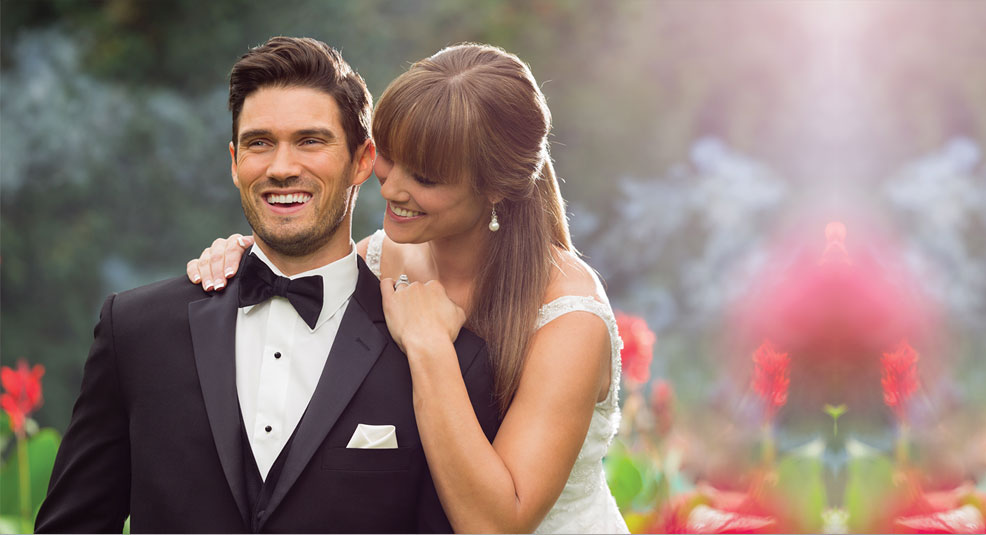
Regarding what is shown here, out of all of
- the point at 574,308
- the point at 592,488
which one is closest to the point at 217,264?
the point at 574,308

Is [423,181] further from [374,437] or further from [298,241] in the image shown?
[374,437]

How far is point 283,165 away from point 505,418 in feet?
2.97

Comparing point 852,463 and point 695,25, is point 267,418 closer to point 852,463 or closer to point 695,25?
point 852,463

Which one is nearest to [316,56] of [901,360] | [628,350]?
[628,350]

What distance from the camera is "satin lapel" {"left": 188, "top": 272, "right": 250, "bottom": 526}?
7.01 feet

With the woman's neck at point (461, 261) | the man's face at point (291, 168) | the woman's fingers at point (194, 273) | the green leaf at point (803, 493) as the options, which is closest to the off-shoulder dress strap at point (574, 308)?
the woman's neck at point (461, 261)

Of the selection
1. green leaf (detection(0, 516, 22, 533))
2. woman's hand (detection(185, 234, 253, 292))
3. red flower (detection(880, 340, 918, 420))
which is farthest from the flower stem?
red flower (detection(880, 340, 918, 420))

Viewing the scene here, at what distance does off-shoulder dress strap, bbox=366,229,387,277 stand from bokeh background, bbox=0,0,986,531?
3462 millimetres

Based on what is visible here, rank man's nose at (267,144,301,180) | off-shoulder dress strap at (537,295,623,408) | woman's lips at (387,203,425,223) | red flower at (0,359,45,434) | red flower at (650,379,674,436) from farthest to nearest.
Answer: red flower at (650,379,674,436) → red flower at (0,359,45,434) → off-shoulder dress strap at (537,295,623,408) → woman's lips at (387,203,425,223) → man's nose at (267,144,301,180)

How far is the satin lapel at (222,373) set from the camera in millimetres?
2137

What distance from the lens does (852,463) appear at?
4.13 meters

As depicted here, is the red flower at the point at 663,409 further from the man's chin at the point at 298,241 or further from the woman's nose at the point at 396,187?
the man's chin at the point at 298,241

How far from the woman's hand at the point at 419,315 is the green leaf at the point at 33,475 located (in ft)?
7.84

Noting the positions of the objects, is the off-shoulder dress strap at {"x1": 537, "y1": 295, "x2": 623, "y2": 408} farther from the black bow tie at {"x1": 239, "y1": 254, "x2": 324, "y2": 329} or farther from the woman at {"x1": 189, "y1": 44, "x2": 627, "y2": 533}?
the black bow tie at {"x1": 239, "y1": 254, "x2": 324, "y2": 329}
